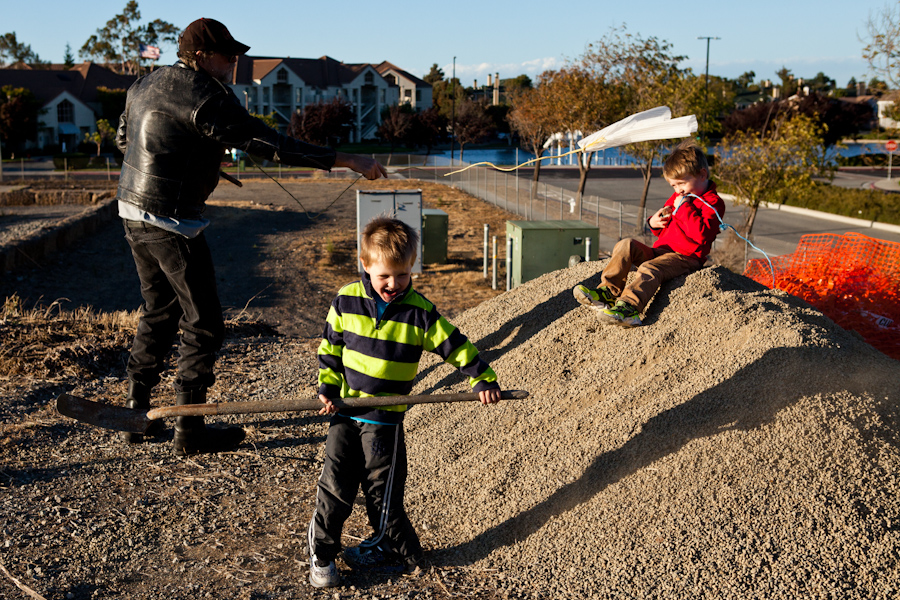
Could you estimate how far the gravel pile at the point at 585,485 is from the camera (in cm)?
282

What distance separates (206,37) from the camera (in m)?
3.59

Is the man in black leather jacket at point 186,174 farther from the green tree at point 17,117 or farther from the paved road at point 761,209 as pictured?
the green tree at point 17,117

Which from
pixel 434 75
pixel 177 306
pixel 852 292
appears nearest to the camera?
pixel 177 306

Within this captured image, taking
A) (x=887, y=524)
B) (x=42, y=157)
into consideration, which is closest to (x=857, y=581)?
(x=887, y=524)

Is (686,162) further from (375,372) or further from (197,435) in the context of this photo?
(197,435)

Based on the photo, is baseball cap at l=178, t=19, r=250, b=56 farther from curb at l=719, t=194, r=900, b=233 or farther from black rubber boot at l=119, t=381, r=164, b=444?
curb at l=719, t=194, r=900, b=233

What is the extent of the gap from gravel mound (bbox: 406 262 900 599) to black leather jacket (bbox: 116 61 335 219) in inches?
63.5

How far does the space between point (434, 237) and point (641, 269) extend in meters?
9.77

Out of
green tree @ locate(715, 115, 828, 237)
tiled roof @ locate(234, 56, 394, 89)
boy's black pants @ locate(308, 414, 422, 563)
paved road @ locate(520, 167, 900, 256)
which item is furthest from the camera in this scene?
→ tiled roof @ locate(234, 56, 394, 89)

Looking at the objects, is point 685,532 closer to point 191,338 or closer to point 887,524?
point 887,524

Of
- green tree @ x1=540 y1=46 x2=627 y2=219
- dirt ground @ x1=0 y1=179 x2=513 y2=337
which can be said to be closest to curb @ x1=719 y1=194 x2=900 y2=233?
green tree @ x1=540 y1=46 x2=627 y2=219

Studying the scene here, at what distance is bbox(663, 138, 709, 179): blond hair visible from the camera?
13.6 feet

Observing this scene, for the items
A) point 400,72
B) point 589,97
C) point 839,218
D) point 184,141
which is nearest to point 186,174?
point 184,141

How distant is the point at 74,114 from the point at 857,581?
198ft
